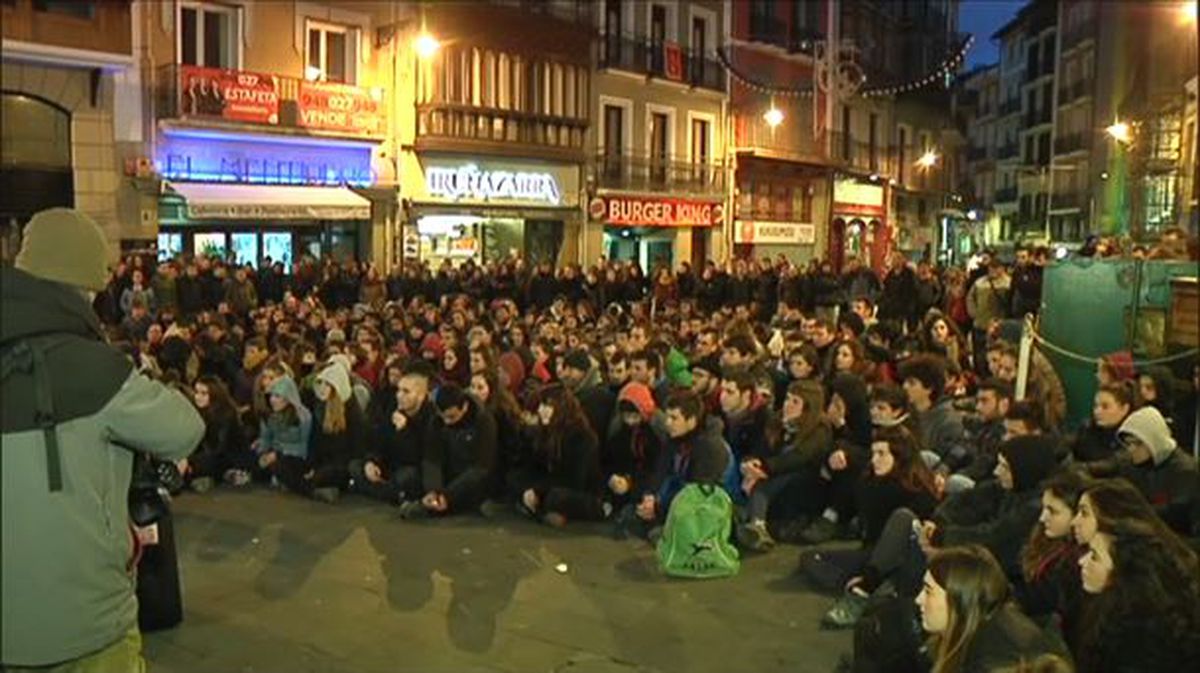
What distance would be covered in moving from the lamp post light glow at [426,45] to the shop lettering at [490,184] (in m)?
2.40

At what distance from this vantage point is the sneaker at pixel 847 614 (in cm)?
588

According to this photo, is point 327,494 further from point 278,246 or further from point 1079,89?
point 278,246

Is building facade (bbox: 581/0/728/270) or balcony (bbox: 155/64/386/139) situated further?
building facade (bbox: 581/0/728/270)

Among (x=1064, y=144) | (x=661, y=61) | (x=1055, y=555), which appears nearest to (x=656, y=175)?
(x=661, y=61)

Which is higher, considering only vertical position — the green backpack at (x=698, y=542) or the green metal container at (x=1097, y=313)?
the green metal container at (x=1097, y=313)

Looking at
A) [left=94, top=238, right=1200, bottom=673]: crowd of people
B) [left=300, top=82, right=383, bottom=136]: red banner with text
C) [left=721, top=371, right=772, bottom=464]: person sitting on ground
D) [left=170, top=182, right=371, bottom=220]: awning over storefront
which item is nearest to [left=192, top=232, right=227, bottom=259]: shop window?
[left=170, top=182, right=371, bottom=220]: awning over storefront

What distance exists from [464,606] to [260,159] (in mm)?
16711

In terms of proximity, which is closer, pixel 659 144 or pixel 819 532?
pixel 819 532

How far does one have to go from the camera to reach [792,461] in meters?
7.47

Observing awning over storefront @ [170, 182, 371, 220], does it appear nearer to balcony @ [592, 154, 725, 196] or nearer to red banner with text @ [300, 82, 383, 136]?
red banner with text @ [300, 82, 383, 136]

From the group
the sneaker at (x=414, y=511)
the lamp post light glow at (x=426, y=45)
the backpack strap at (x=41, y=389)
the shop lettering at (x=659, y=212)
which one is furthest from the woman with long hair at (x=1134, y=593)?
the shop lettering at (x=659, y=212)

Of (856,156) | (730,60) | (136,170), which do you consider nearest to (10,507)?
(136,170)

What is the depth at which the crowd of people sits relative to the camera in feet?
13.7

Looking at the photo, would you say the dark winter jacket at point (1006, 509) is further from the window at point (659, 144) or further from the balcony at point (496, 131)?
the window at point (659, 144)
